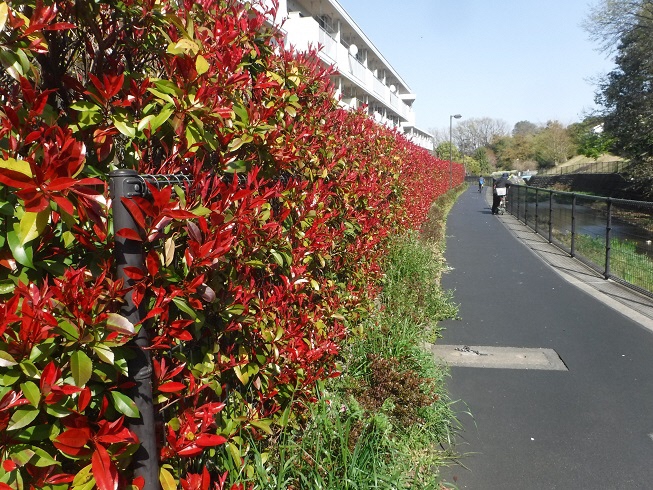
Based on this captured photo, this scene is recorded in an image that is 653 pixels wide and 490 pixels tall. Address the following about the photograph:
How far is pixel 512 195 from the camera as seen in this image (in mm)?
21672

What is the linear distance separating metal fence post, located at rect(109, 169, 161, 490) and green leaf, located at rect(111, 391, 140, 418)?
0.27 ft

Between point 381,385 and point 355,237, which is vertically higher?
point 355,237

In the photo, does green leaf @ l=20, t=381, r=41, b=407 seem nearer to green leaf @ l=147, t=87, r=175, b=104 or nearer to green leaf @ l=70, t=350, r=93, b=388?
green leaf @ l=70, t=350, r=93, b=388

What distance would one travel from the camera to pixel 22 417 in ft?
4.14

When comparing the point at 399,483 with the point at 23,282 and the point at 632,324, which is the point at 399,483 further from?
the point at 632,324

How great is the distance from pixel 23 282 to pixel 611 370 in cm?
538

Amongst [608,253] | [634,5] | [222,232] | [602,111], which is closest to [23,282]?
[222,232]

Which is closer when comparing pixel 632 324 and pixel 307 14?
pixel 632 324

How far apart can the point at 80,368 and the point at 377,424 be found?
2334 millimetres

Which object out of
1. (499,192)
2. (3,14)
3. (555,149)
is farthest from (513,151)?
(3,14)

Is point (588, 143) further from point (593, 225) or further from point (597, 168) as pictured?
point (593, 225)

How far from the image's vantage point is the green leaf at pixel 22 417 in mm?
1244

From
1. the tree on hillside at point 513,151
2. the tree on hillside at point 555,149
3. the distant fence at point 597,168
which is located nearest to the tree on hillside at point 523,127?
the tree on hillside at point 513,151

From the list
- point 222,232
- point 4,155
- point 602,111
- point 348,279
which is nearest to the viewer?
point 4,155
